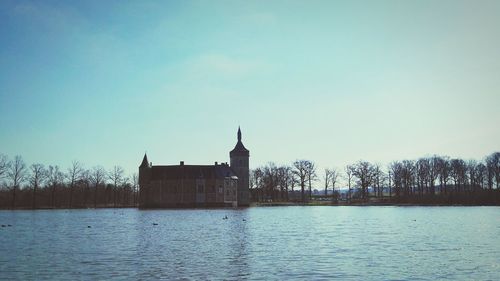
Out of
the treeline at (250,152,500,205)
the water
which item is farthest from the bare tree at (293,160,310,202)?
the water

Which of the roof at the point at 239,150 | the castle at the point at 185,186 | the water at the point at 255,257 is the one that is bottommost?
the water at the point at 255,257

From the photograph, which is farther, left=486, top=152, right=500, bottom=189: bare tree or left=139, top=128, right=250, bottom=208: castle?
left=139, top=128, right=250, bottom=208: castle

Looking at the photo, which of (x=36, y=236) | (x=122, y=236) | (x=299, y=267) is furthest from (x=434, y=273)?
(x=36, y=236)

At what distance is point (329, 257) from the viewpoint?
22.2 metres

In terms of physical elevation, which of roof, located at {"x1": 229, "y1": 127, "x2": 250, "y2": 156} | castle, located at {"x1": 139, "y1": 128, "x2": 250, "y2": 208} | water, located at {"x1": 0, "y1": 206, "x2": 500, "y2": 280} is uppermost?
roof, located at {"x1": 229, "y1": 127, "x2": 250, "y2": 156}

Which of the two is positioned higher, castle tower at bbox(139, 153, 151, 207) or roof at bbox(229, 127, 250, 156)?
roof at bbox(229, 127, 250, 156)

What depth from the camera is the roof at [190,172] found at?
4240 inches

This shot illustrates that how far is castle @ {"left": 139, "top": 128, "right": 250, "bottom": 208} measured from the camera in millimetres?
106812

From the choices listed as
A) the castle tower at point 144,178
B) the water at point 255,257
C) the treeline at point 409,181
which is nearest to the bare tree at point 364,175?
the treeline at point 409,181

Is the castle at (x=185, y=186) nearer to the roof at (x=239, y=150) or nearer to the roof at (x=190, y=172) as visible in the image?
the roof at (x=190, y=172)

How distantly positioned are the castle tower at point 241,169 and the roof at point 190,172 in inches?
149

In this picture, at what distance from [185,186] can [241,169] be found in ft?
49.3

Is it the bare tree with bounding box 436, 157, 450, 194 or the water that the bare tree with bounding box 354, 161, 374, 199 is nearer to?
the bare tree with bounding box 436, 157, 450, 194

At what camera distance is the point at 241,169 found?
376 feet
